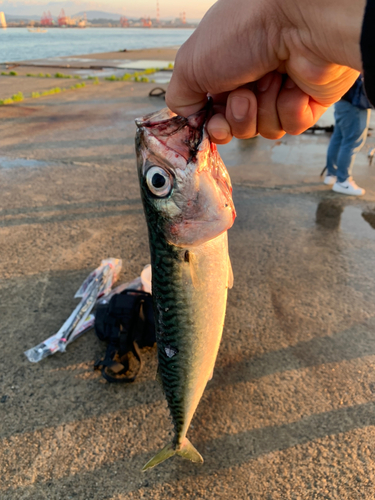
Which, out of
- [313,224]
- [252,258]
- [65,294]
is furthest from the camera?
[313,224]

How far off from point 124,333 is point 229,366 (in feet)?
2.88

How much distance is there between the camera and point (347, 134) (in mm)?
4910

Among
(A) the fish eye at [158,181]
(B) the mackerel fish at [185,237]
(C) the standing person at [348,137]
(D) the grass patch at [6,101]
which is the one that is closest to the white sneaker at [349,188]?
(C) the standing person at [348,137]

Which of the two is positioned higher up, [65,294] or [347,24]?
[347,24]

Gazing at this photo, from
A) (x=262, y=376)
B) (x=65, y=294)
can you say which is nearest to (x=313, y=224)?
(x=262, y=376)

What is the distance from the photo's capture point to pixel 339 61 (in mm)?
1134

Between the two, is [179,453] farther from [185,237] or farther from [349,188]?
[349,188]

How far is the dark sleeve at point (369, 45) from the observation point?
0.85m

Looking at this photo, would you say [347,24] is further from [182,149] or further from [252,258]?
[252,258]

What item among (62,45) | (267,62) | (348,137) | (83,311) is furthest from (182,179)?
(62,45)

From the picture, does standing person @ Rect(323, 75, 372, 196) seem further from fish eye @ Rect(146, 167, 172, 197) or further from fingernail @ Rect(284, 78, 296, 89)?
fish eye @ Rect(146, 167, 172, 197)

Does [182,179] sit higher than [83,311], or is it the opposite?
[182,179]

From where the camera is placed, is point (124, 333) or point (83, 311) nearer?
point (124, 333)

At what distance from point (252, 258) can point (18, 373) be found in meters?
2.60
